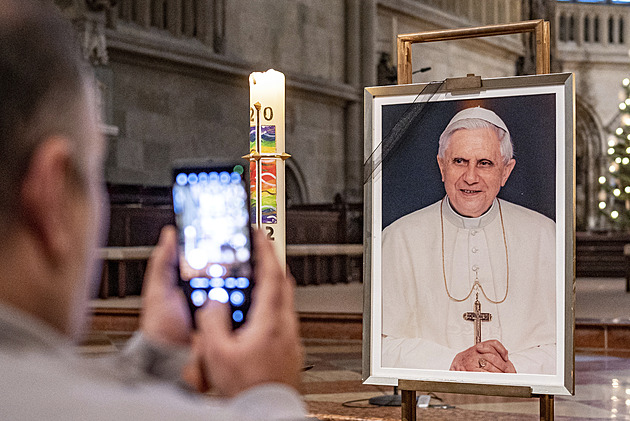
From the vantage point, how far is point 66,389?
0.48m

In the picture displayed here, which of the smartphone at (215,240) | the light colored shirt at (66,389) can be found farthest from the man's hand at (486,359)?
the light colored shirt at (66,389)

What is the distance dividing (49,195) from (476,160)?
2521mm

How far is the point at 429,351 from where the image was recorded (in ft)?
9.80

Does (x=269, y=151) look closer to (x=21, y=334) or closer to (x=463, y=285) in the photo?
(x=463, y=285)

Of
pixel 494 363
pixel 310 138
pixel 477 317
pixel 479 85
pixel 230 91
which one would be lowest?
pixel 494 363

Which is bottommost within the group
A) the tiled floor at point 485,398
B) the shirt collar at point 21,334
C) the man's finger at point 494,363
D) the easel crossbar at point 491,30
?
the tiled floor at point 485,398

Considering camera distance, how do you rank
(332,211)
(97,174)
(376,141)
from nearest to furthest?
(97,174)
(376,141)
(332,211)

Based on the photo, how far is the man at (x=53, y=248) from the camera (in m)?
0.48

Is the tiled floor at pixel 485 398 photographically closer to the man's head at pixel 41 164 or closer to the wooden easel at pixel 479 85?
the wooden easel at pixel 479 85

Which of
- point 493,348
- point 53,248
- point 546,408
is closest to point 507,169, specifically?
point 493,348

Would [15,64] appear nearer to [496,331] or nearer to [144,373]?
[144,373]

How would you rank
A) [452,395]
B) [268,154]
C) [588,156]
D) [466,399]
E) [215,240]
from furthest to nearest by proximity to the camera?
[588,156] < [452,395] < [466,399] < [268,154] < [215,240]

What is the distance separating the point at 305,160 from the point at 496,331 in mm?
12335

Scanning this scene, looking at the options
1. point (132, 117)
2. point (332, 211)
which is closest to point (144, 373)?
point (132, 117)
